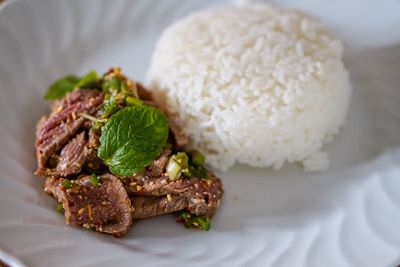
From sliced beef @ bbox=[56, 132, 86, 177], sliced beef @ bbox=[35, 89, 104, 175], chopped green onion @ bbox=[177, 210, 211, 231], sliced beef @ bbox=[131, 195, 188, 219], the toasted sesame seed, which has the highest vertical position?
sliced beef @ bbox=[35, 89, 104, 175]

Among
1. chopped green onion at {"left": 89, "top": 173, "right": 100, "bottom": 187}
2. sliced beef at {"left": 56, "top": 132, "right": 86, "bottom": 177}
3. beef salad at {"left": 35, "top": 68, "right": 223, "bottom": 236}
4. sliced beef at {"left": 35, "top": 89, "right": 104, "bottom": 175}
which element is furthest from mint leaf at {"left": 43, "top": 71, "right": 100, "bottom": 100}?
chopped green onion at {"left": 89, "top": 173, "right": 100, "bottom": 187}

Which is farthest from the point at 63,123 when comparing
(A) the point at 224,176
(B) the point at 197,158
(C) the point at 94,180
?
(A) the point at 224,176

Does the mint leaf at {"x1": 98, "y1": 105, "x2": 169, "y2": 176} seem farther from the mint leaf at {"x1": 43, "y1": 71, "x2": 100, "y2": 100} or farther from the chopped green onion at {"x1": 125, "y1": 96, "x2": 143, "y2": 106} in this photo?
the mint leaf at {"x1": 43, "y1": 71, "x2": 100, "y2": 100}

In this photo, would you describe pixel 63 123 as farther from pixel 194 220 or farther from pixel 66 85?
pixel 194 220

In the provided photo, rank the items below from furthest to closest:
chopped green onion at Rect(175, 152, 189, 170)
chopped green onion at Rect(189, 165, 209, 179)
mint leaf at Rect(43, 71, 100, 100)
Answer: mint leaf at Rect(43, 71, 100, 100) < chopped green onion at Rect(189, 165, 209, 179) < chopped green onion at Rect(175, 152, 189, 170)

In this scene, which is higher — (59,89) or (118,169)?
(59,89)

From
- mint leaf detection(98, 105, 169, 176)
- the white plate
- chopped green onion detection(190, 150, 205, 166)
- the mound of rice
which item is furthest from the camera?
the mound of rice
